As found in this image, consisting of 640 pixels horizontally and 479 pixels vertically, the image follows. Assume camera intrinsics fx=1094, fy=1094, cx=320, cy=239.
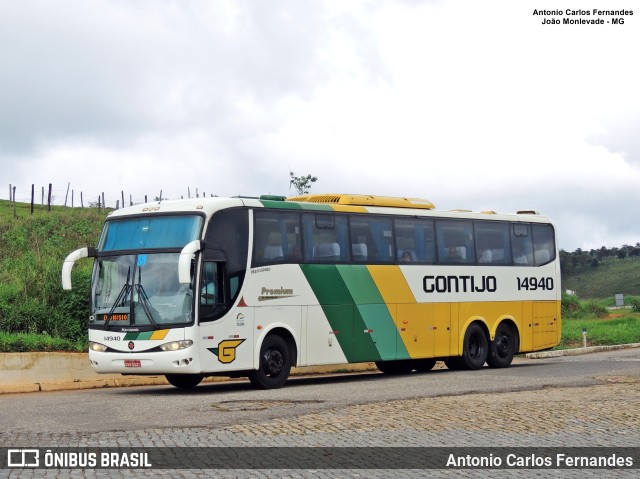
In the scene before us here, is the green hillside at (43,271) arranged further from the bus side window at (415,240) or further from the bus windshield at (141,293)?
the bus side window at (415,240)

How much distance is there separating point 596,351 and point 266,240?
1929 centimetres

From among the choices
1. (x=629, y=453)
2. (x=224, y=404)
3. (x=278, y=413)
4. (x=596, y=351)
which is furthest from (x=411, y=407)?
(x=596, y=351)

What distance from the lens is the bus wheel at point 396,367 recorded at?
25.3 m

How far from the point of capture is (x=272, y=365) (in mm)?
20234

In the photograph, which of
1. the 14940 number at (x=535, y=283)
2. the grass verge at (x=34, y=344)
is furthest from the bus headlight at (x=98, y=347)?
the 14940 number at (x=535, y=283)

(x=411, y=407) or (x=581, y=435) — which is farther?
(x=411, y=407)

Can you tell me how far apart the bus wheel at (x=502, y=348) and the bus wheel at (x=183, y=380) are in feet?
26.1

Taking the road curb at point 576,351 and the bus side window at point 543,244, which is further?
the road curb at point 576,351

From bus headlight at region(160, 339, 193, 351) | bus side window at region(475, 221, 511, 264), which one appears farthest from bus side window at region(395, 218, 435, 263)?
bus headlight at region(160, 339, 193, 351)

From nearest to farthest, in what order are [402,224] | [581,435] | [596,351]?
[581,435] → [402,224] → [596,351]

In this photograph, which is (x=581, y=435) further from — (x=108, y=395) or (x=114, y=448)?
(x=108, y=395)

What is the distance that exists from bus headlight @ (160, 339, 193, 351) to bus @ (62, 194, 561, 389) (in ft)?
0.08

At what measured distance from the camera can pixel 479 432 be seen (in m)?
12.6

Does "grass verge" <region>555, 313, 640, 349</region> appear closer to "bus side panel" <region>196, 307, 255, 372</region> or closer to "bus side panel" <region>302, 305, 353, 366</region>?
"bus side panel" <region>302, 305, 353, 366</region>
